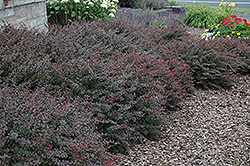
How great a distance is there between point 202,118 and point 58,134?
2536 mm

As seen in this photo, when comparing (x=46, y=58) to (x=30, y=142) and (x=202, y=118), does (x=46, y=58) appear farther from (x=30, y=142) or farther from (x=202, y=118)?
(x=202, y=118)

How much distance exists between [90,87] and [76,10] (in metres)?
3.90

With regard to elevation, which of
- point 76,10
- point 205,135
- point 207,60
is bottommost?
point 205,135

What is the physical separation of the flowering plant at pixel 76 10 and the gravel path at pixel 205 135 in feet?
11.2

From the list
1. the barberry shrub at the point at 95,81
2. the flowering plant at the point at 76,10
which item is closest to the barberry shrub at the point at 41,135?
the barberry shrub at the point at 95,81

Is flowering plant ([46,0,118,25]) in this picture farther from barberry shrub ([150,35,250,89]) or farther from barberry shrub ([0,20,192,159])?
barberry shrub ([0,20,192,159])

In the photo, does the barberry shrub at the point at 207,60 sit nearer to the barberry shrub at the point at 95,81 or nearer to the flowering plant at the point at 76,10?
the barberry shrub at the point at 95,81

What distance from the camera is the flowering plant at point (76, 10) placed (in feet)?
20.1

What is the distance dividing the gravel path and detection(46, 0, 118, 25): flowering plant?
3416 mm

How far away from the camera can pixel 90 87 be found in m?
2.88

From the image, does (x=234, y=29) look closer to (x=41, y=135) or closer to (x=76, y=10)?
(x=76, y=10)

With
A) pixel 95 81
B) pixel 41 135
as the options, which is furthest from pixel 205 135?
pixel 41 135

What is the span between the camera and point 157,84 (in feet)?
11.1

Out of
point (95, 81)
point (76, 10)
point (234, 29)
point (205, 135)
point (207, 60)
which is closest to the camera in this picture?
point (95, 81)
